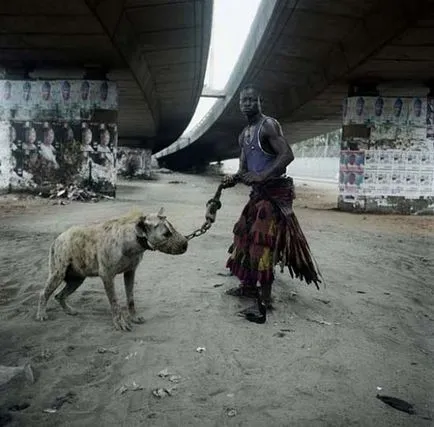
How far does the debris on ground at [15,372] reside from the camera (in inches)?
109

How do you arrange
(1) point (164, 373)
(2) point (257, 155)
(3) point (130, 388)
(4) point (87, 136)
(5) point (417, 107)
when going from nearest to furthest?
(3) point (130, 388) < (1) point (164, 373) < (2) point (257, 155) < (5) point (417, 107) < (4) point (87, 136)

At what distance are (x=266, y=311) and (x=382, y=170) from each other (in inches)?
422

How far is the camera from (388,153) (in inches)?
536

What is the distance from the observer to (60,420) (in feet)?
8.16

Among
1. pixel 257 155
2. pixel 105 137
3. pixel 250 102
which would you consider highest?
pixel 250 102

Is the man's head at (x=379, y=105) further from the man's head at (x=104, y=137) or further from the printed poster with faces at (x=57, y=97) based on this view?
the man's head at (x=104, y=137)

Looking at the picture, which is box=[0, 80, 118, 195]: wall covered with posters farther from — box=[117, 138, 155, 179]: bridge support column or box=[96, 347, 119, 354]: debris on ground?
box=[117, 138, 155, 179]: bridge support column

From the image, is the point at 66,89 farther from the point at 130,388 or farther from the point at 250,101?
the point at 130,388

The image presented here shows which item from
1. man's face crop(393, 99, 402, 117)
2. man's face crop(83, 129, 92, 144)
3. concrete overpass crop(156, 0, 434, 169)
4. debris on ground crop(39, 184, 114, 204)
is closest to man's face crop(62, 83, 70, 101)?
man's face crop(83, 129, 92, 144)

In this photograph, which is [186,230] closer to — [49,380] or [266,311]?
[266,311]

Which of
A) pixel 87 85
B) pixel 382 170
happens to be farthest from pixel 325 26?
pixel 87 85


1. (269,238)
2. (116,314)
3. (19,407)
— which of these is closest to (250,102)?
(269,238)

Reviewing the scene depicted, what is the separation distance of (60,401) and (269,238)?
215cm

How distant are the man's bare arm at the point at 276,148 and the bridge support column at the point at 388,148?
10.1 metres
